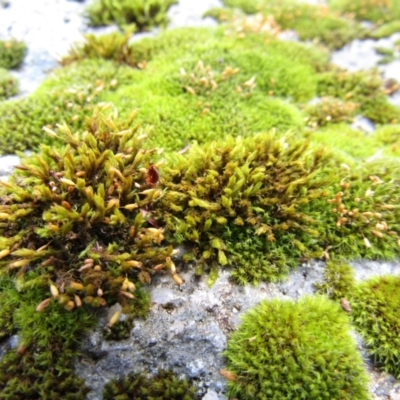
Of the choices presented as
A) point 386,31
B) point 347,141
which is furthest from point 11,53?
point 386,31

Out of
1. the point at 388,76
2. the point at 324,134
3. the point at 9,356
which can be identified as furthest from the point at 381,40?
the point at 9,356

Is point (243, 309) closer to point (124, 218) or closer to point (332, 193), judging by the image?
point (124, 218)

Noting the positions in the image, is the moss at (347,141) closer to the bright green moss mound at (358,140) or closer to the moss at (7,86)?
the bright green moss mound at (358,140)

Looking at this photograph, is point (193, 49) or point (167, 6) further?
point (167, 6)

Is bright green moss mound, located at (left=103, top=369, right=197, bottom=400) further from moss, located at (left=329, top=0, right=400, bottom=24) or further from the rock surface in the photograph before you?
moss, located at (left=329, top=0, right=400, bottom=24)

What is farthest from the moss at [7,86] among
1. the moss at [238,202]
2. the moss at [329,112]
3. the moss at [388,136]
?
the moss at [388,136]

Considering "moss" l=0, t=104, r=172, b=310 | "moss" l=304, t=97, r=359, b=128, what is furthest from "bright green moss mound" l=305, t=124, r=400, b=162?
"moss" l=0, t=104, r=172, b=310
